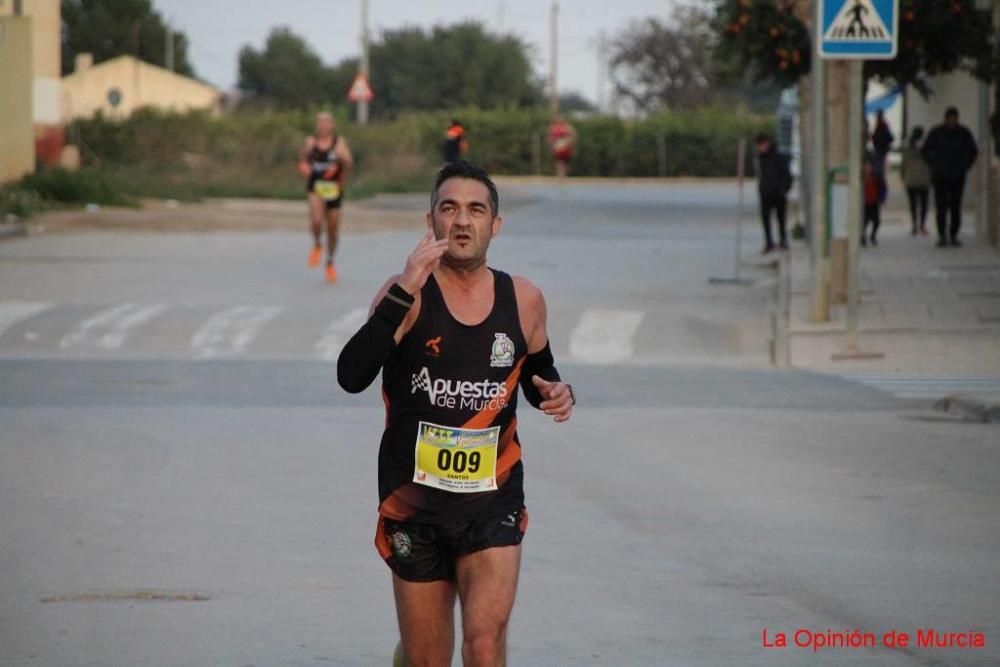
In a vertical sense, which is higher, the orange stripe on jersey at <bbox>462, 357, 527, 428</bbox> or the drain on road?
the orange stripe on jersey at <bbox>462, 357, 527, 428</bbox>

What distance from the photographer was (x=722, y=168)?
244ft

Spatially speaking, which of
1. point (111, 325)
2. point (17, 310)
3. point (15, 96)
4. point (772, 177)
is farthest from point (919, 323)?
point (15, 96)

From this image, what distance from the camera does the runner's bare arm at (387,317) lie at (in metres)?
5.10

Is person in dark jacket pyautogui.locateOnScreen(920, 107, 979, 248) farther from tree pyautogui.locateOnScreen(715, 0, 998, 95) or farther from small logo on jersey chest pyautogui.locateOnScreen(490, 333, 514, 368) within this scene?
small logo on jersey chest pyautogui.locateOnScreen(490, 333, 514, 368)

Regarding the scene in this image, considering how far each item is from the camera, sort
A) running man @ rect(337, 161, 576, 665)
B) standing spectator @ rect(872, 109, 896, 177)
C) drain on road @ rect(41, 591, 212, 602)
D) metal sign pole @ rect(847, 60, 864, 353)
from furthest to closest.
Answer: standing spectator @ rect(872, 109, 896, 177) → metal sign pole @ rect(847, 60, 864, 353) → drain on road @ rect(41, 591, 212, 602) → running man @ rect(337, 161, 576, 665)

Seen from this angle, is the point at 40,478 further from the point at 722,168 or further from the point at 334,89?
the point at 334,89

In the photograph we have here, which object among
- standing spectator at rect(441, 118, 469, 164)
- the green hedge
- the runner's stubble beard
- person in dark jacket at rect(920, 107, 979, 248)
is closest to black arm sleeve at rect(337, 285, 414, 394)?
the runner's stubble beard

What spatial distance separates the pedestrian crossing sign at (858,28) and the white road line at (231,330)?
6022mm

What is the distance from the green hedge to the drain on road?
34.2 meters

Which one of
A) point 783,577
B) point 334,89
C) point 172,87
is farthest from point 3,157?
point 334,89

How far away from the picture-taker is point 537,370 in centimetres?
570

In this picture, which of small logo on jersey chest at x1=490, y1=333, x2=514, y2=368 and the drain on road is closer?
small logo on jersey chest at x1=490, y1=333, x2=514, y2=368

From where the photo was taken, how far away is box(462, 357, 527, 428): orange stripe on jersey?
5.41 meters

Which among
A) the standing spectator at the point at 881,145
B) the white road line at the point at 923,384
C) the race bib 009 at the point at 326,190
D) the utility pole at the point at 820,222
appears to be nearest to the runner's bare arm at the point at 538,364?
the white road line at the point at 923,384
